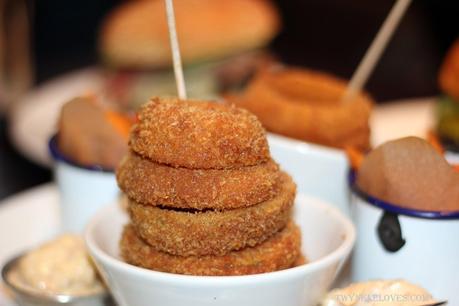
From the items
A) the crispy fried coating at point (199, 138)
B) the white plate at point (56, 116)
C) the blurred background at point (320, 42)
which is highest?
the crispy fried coating at point (199, 138)

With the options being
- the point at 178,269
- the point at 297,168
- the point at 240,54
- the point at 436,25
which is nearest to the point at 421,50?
the point at 436,25

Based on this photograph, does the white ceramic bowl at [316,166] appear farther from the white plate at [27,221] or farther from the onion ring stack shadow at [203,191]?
the white plate at [27,221]

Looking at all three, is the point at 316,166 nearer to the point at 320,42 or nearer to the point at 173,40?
the point at 173,40

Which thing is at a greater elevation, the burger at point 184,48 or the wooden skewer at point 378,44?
the wooden skewer at point 378,44

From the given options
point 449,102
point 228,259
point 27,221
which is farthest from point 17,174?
point 228,259

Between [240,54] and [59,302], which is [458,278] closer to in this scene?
[59,302]

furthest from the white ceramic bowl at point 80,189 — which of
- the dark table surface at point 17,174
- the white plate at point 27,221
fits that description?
the dark table surface at point 17,174
